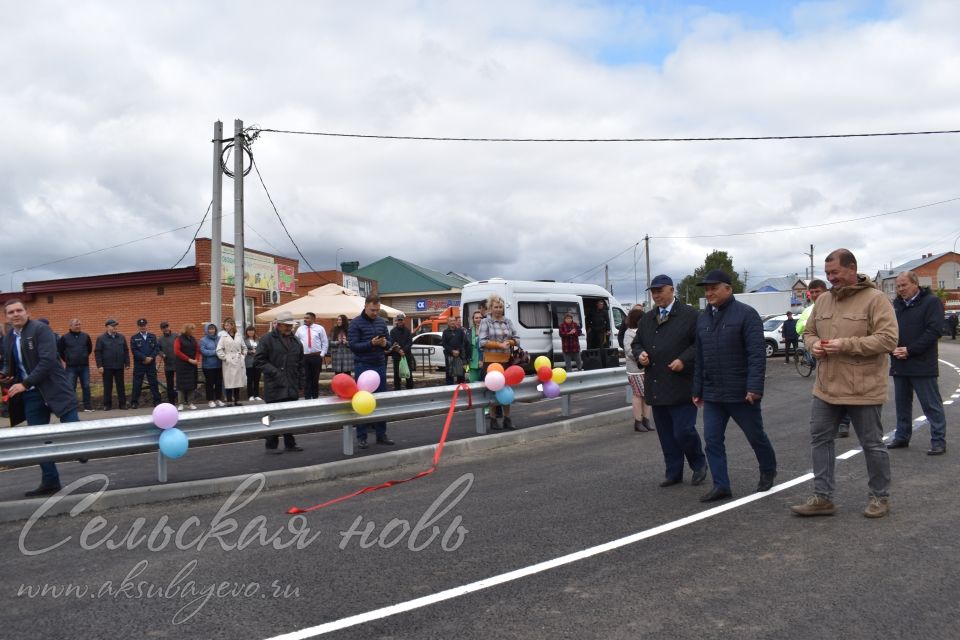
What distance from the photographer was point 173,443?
22.2 feet

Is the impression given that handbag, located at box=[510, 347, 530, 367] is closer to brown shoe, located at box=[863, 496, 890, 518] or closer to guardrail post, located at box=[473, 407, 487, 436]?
guardrail post, located at box=[473, 407, 487, 436]

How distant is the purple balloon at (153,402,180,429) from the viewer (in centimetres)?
681

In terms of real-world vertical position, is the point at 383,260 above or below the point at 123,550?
above

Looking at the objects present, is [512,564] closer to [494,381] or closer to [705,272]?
[494,381]

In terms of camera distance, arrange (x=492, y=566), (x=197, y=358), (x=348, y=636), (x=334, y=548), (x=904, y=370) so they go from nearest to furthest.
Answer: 1. (x=348, y=636)
2. (x=492, y=566)
3. (x=334, y=548)
4. (x=904, y=370)
5. (x=197, y=358)

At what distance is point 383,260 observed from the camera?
203 feet

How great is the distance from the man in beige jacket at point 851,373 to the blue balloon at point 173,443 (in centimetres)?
540

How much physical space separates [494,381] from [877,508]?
196 inches

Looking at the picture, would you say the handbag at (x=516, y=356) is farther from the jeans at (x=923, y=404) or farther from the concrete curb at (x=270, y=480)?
the jeans at (x=923, y=404)

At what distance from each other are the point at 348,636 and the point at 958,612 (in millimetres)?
3026

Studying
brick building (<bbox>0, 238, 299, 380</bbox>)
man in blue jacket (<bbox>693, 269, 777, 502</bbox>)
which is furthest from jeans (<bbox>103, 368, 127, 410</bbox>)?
man in blue jacket (<bbox>693, 269, 777, 502</bbox>)

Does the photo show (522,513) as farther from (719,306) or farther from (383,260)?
(383,260)

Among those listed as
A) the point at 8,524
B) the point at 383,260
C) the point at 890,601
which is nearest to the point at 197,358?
the point at 8,524

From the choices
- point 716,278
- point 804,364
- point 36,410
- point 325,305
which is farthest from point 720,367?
point 804,364
